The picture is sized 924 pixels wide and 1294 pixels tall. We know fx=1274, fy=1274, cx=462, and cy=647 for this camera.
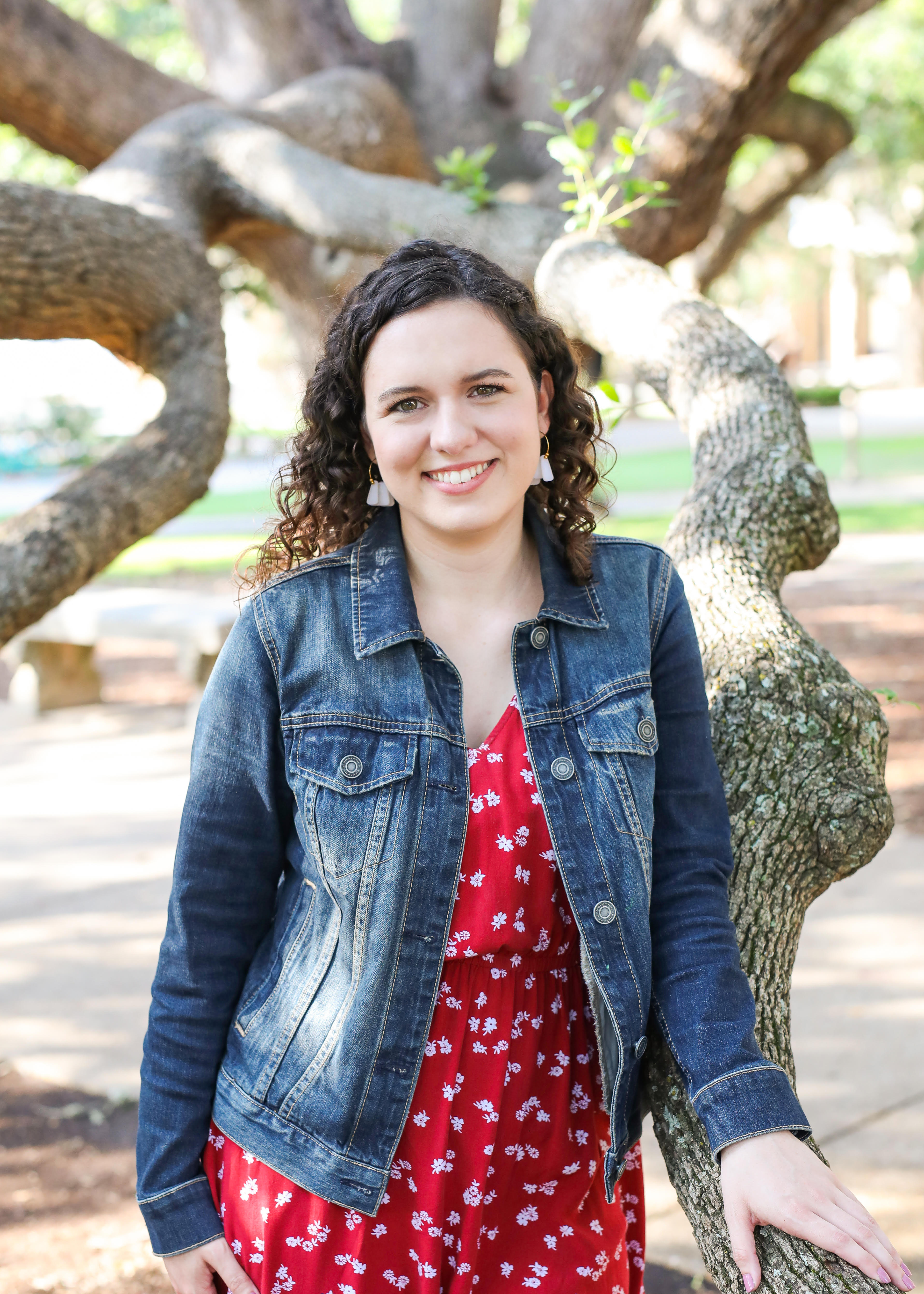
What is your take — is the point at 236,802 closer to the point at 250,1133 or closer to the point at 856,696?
the point at 250,1133

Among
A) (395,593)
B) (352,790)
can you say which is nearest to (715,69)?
(395,593)

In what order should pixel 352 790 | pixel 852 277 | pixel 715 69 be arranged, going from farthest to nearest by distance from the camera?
pixel 852 277, pixel 715 69, pixel 352 790

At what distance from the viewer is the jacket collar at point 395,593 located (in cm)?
162

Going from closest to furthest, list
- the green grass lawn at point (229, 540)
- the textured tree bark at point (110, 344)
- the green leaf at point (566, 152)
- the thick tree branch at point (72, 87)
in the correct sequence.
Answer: the textured tree bark at point (110, 344) → the green leaf at point (566, 152) → the thick tree branch at point (72, 87) → the green grass lawn at point (229, 540)

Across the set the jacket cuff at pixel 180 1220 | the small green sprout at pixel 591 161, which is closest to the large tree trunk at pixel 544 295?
the small green sprout at pixel 591 161

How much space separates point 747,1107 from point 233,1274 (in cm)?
69

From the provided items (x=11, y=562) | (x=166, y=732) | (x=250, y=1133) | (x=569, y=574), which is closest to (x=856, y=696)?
(x=569, y=574)

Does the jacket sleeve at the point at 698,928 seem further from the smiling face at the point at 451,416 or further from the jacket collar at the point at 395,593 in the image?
the smiling face at the point at 451,416

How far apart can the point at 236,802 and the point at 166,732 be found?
5.91 metres

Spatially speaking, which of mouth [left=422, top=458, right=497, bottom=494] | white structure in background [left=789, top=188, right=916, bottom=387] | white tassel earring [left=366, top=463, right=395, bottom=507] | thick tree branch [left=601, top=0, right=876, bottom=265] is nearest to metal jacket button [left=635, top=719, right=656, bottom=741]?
mouth [left=422, top=458, right=497, bottom=494]

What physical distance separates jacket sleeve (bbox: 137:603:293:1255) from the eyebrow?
1.04ft

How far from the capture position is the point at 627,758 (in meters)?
1.58

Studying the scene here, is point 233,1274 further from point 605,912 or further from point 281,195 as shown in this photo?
point 281,195

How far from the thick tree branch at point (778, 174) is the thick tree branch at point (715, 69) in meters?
0.83
